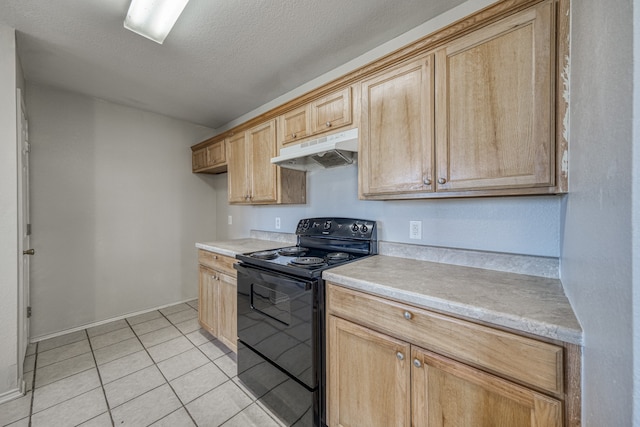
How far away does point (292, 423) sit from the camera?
145cm

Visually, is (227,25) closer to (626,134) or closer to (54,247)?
(626,134)

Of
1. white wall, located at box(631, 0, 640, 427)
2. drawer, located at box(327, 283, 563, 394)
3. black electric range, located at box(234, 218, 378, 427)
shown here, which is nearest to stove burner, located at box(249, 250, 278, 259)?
black electric range, located at box(234, 218, 378, 427)

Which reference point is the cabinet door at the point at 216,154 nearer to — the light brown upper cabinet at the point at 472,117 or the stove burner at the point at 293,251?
the stove burner at the point at 293,251

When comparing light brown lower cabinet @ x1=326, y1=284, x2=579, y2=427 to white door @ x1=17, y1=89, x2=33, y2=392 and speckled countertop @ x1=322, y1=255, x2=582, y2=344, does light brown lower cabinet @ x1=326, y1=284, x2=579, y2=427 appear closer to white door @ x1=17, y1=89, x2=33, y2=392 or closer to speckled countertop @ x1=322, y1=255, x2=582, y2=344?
speckled countertop @ x1=322, y1=255, x2=582, y2=344

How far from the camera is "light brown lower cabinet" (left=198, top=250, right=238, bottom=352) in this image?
6.69 feet

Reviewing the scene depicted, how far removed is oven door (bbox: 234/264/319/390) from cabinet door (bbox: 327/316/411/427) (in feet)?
0.39

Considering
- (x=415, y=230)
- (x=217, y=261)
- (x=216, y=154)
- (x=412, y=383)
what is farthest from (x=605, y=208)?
(x=216, y=154)

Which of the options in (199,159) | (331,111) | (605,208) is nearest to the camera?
(605,208)

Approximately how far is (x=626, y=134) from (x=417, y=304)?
31.8 inches

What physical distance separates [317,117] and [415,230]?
1.06m

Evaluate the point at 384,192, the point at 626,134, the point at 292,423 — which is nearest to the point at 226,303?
the point at 292,423

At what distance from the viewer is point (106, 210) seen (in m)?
2.77

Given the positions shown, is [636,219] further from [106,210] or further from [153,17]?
[106,210]

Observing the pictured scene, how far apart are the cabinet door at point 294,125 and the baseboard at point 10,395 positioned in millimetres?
2493
